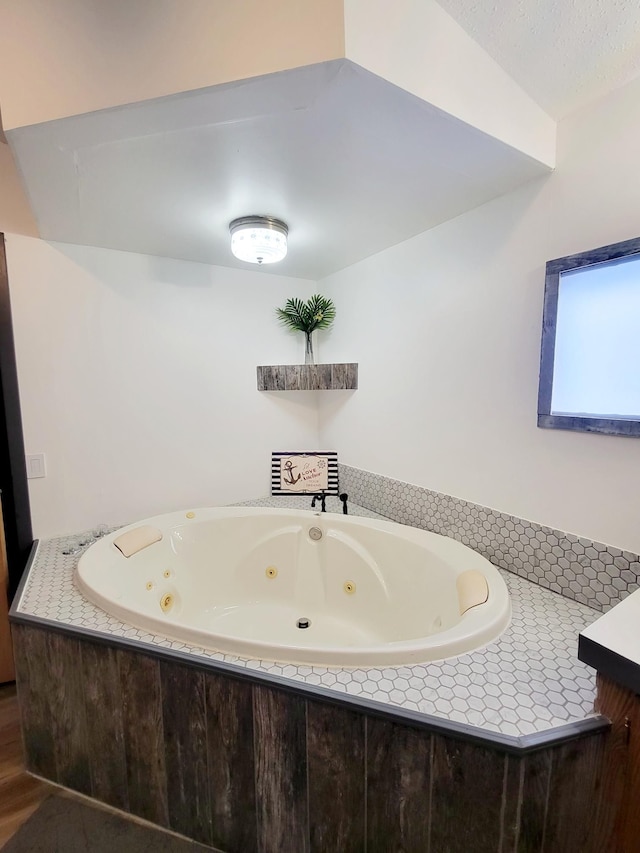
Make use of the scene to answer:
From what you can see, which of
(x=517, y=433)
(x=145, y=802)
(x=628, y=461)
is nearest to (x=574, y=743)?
(x=628, y=461)

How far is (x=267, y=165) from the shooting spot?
1303 mm

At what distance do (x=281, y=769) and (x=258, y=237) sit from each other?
1.99 m

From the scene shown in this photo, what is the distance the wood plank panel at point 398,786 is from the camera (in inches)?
34.4

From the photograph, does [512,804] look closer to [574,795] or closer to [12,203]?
[574,795]

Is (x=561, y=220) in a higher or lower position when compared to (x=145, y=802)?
higher

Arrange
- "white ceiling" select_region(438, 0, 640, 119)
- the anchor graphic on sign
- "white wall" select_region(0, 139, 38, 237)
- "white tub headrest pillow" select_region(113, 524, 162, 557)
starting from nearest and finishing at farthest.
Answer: "white ceiling" select_region(438, 0, 640, 119)
"white wall" select_region(0, 139, 38, 237)
"white tub headrest pillow" select_region(113, 524, 162, 557)
the anchor graphic on sign

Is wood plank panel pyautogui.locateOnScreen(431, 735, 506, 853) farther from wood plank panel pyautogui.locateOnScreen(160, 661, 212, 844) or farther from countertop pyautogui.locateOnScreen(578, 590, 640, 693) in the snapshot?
wood plank panel pyautogui.locateOnScreen(160, 661, 212, 844)

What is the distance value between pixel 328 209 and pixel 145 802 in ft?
7.74

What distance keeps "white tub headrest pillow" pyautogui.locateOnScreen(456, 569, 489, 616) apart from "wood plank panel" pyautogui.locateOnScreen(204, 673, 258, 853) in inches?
31.7

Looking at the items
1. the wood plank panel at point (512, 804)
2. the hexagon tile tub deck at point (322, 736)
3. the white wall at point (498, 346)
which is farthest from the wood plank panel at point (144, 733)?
the white wall at point (498, 346)

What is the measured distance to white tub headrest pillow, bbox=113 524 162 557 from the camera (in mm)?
1791

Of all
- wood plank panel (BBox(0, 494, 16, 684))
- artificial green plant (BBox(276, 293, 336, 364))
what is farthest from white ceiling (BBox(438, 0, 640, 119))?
wood plank panel (BBox(0, 494, 16, 684))

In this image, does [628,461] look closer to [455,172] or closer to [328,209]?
[455,172]

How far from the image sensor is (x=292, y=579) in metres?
2.13
